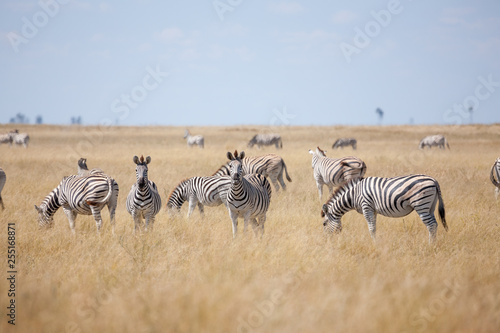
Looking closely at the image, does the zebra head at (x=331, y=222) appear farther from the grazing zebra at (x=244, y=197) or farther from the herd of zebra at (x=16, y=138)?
the herd of zebra at (x=16, y=138)

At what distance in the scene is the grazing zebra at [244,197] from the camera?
7.79 m

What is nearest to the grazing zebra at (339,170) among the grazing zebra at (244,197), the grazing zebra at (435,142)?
the grazing zebra at (244,197)

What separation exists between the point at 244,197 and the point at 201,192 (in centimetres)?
232

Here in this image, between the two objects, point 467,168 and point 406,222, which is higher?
point 467,168

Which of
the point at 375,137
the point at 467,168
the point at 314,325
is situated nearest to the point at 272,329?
the point at 314,325

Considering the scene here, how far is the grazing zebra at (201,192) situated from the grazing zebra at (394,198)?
2.55 metres

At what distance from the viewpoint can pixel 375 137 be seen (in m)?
47.3

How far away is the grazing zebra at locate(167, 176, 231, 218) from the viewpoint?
960cm

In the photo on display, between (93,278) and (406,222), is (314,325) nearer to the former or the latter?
(93,278)

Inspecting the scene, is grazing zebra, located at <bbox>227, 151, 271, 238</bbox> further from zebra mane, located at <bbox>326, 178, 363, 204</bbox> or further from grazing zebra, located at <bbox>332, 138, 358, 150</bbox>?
grazing zebra, located at <bbox>332, 138, 358, 150</bbox>

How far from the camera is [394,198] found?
25.0 feet

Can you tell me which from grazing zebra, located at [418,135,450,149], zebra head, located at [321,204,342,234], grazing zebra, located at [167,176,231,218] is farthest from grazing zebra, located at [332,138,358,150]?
zebra head, located at [321,204,342,234]

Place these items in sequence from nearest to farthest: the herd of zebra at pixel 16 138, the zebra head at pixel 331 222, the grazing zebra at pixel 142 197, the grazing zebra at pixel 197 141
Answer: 1. the grazing zebra at pixel 142 197
2. the zebra head at pixel 331 222
3. the herd of zebra at pixel 16 138
4. the grazing zebra at pixel 197 141

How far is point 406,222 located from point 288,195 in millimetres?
4828
